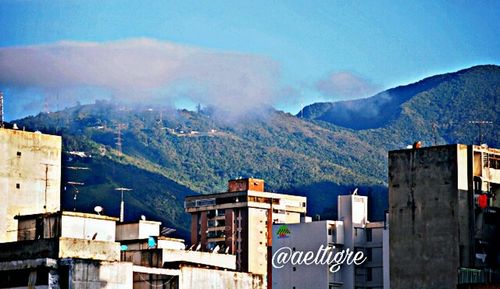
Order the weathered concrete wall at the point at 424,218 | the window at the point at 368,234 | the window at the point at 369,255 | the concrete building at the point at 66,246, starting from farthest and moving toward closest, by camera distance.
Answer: the window at the point at 368,234, the window at the point at 369,255, the weathered concrete wall at the point at 424,218, the concrete building at the point at 66,246

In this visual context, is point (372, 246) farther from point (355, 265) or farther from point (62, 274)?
point (62, 274)

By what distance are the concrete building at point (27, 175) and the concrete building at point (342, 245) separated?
51.7 meters

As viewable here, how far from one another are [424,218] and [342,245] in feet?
159

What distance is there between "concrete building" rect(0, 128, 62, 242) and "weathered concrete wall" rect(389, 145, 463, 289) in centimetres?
2333

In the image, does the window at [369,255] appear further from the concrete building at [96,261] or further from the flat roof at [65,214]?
the flat roof at [65,214]

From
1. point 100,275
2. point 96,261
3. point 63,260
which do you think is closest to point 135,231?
point 100,275

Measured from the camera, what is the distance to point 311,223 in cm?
14462

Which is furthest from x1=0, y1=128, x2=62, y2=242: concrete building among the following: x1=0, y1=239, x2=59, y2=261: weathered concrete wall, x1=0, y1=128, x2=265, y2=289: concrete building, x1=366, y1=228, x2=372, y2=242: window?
x1=366, y1=228, x2=372, y2=242: window

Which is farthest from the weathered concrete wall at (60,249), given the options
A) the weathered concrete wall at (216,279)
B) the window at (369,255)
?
the window at (369,255)

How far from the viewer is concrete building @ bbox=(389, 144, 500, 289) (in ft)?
304

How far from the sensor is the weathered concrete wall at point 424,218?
92.8 m

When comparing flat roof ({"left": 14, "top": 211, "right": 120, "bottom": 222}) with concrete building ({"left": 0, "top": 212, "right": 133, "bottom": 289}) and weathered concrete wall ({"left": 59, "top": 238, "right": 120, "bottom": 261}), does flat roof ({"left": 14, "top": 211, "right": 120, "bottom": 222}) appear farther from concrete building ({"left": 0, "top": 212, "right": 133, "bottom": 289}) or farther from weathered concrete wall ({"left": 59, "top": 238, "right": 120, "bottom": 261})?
weathered concrete wall ({"left": 59, "top": 238, "right": 120, "bottom": 261})

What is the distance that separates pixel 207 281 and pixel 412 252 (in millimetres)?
14426

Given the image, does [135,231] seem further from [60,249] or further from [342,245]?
[342,245]
